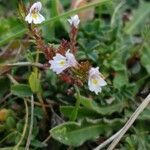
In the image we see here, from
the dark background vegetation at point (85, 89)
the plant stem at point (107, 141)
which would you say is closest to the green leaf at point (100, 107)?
the dark background vegetation at point (85, 89)

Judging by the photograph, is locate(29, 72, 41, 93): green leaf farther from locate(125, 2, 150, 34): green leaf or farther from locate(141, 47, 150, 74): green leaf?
locate(125, 2, 150, 34): green leaf

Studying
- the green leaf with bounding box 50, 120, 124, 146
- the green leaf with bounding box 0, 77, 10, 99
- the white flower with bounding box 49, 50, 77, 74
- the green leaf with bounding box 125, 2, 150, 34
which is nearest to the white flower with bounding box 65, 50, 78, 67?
the white flower with bounding box 49, 50, 77, 74

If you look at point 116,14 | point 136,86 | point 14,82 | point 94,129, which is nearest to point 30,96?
point 14,82

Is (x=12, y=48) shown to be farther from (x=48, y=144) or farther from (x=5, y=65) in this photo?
(x=48, y=144)

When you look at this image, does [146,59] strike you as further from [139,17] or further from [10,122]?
[10,122]

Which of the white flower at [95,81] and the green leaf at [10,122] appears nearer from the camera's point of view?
the white flower at [95,81]

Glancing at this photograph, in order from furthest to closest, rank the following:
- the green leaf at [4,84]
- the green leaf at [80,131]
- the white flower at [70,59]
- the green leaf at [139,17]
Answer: the green leaf at [139,17], the green leaf at [4,84], the green leaf at [80,131], the white flower at [70,59]

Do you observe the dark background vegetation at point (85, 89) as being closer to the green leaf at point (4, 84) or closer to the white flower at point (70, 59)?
the green leaf at point (4, 84)
